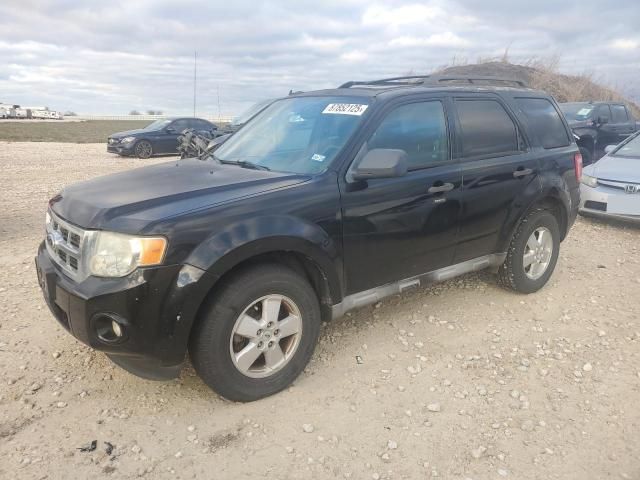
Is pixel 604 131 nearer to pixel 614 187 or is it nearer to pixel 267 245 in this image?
pixel 614 187

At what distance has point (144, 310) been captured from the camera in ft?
8.76

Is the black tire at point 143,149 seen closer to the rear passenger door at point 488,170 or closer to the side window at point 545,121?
the side window at point 545,121

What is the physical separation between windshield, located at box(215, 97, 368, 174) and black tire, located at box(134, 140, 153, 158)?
14.1 metres

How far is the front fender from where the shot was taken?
2760mm

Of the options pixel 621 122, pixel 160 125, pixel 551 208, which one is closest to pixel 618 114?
pixel 621 122

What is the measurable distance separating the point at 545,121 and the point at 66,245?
4.18m

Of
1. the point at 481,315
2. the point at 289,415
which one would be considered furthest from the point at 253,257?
the point at 481,315

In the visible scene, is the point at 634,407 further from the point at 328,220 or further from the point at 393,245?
the point at 328,220

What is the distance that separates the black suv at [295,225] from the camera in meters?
2.72

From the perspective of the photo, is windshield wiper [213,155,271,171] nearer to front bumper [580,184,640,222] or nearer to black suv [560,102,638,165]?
front bumper [580,184,640,222]

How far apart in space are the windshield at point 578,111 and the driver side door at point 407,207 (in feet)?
34.1

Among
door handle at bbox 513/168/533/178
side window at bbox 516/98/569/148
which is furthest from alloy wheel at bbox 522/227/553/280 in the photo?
side window at bbox 516/98/569/148

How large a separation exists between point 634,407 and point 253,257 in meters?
2.46

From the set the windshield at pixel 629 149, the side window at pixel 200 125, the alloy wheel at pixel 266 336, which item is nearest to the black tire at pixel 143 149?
the side window at pixel 200 125
